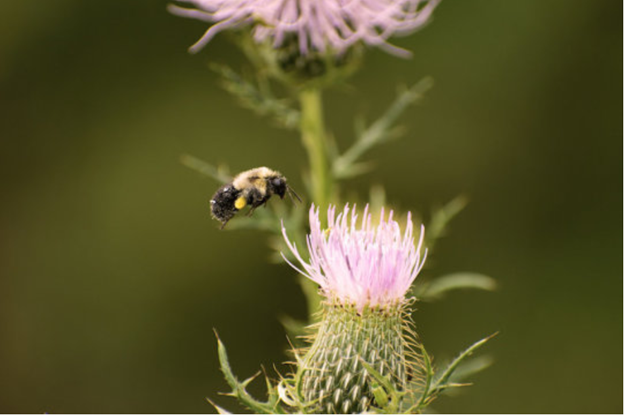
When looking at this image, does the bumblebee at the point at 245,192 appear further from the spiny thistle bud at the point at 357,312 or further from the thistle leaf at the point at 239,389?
the thistle leaf at the point at 239,389

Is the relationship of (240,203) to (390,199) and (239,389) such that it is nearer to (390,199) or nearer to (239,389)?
(239,389)

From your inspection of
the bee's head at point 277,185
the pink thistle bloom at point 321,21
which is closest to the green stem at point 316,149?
the pink thistle bloom at point 321,21

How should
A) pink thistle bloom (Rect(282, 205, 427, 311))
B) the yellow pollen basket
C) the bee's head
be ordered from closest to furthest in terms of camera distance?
pink thistle bloom (Rect(282, 205, 427, 311)), the yellow pollen basket, the bee's head

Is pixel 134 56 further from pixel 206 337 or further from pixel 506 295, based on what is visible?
pixel 506 295

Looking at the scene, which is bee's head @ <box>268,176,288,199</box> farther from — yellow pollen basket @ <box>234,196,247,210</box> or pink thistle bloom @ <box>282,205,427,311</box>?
pink thistle bloom @ <box>282,205,427,311</box>

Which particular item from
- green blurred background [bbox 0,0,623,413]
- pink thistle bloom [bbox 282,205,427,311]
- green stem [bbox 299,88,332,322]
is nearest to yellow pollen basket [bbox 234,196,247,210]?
pink thistle bloom [bbox 282,205,427,311]
